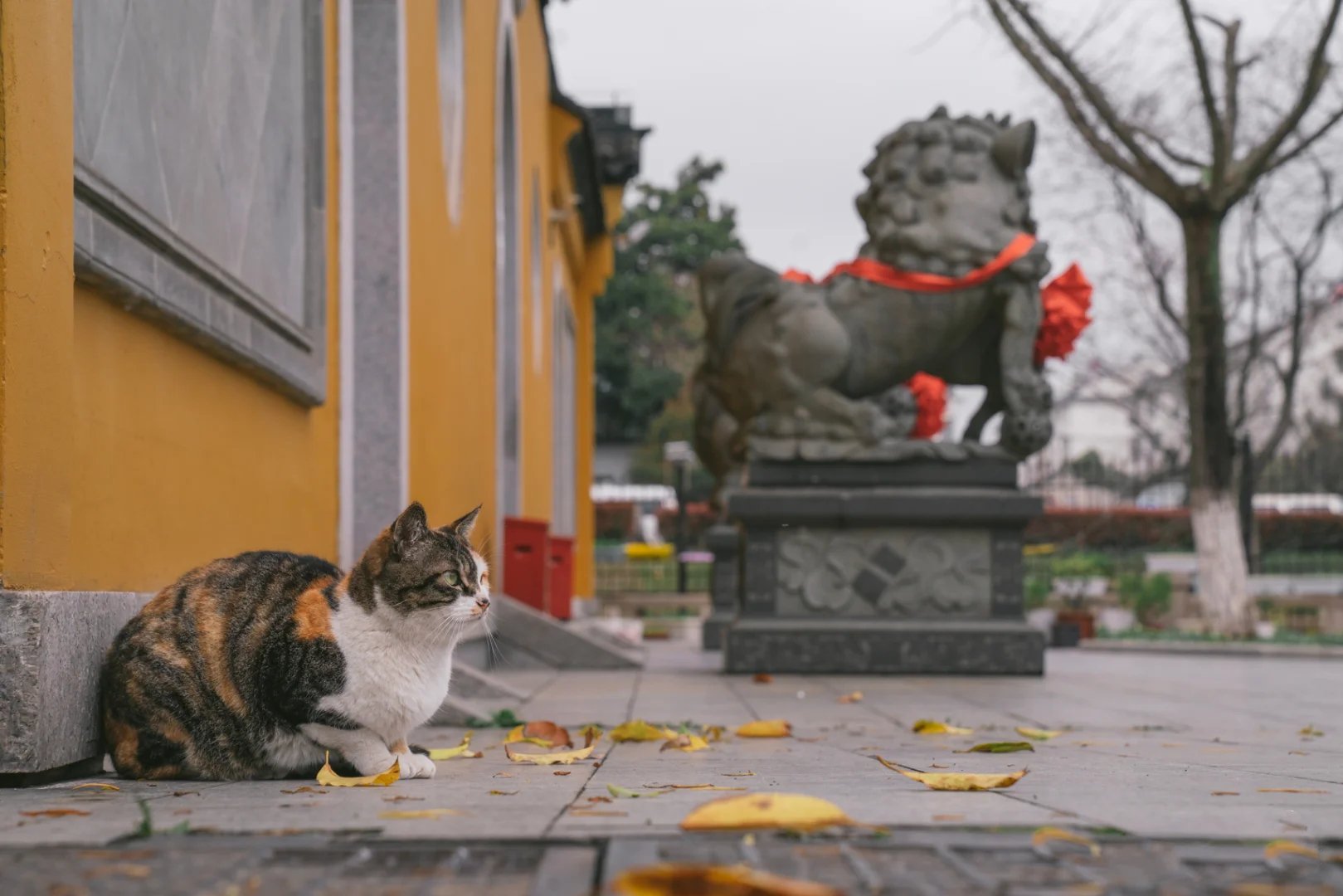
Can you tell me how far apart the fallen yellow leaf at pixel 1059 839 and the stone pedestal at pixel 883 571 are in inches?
231

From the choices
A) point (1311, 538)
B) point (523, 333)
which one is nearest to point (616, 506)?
point (1311, 538)

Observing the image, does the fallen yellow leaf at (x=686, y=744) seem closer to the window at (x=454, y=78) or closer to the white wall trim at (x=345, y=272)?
the white wall trim at (x=345, y=272)

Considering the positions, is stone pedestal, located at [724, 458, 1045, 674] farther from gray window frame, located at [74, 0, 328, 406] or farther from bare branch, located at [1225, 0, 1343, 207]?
bare branch, located at [1225, 0, 1343, 207]

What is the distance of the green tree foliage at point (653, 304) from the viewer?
132 ft

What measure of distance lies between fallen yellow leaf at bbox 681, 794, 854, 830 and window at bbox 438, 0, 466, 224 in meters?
7.11

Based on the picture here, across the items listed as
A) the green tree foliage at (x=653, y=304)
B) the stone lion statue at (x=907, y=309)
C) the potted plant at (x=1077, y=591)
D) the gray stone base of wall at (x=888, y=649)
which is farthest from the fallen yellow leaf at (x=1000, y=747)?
the green tree foliage at (x=653, y=304)

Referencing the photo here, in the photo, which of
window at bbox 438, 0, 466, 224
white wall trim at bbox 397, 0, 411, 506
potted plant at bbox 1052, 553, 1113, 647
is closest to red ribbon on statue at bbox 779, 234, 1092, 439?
window at bbox 438, 0, 466, 224

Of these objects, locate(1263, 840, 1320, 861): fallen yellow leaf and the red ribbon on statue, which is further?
the red ribbon on statue

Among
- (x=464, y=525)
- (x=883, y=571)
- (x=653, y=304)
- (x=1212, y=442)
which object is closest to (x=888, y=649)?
(x=883, y=571)

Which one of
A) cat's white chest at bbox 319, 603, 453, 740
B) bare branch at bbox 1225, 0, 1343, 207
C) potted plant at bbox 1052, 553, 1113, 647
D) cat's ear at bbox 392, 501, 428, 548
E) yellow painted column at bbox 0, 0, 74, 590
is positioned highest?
bare branch at bbox 1225, 0, 1343, 207

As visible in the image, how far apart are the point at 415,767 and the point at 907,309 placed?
5645 millimetres

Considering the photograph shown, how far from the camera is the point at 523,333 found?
44.8ft

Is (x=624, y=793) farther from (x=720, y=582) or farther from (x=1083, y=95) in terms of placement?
(x=1083, y=95)

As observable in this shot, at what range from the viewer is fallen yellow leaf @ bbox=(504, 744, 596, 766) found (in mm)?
3881
